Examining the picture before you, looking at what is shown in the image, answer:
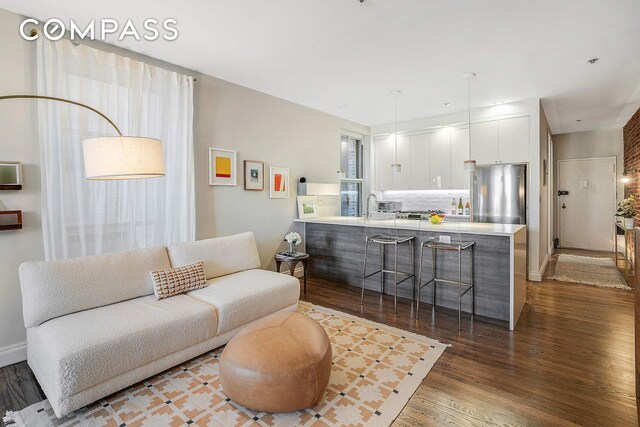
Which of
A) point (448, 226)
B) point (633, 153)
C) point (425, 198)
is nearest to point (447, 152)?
point (425, 198)

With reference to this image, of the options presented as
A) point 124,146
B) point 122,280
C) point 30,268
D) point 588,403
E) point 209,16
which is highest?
point 209,16

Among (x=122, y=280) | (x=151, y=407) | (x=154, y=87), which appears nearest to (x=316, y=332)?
(x=151, y=407)

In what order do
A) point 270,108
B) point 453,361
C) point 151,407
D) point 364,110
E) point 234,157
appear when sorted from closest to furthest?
point 151,407
point 453,361
point 234,157
point 270,108
point 364,110

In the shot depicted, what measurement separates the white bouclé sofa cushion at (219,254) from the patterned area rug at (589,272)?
4.64m

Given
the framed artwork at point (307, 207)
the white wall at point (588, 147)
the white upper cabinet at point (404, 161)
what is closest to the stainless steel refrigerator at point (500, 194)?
the white upper cabinet at point (404, 161)

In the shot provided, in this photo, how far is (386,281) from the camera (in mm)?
4340

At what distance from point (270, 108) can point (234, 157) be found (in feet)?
A: 3.31

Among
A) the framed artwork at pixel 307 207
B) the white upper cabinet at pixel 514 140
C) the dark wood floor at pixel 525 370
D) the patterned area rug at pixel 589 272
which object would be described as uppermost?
the white upper cabinet at pixel 514 140

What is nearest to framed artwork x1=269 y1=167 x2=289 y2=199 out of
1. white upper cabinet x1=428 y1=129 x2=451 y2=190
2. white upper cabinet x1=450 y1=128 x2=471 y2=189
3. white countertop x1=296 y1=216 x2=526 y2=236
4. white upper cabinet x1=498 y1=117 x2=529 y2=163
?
white countertop x1=296 y1=216 x2=526 y2=236

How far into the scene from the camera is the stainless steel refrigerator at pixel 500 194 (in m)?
5.05

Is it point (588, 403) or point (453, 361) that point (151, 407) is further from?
point (588, 403)

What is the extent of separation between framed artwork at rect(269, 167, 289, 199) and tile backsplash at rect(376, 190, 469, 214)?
2622 mm

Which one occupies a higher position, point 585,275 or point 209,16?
point 209,16

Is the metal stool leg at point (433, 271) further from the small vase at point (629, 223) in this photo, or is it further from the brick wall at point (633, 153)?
the brick wall at point (633, 153)
